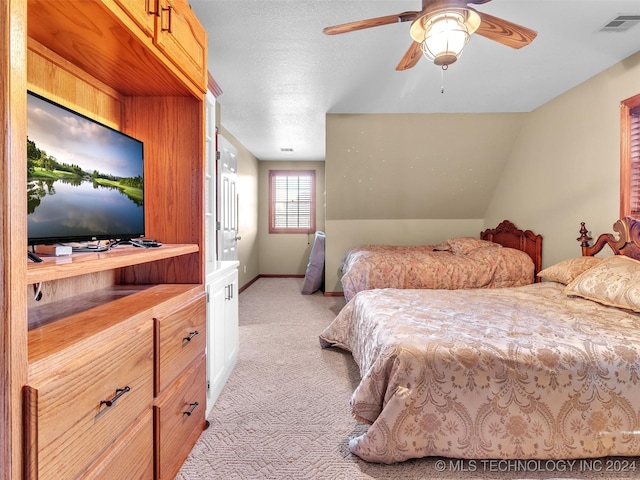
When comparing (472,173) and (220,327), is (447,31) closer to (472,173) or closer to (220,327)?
(220,327)

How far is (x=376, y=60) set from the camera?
283 cm

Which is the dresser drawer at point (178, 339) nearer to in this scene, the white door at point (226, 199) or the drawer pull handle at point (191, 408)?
the drawer pull handle at point (191, 408)

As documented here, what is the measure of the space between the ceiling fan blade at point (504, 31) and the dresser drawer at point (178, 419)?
2.24m

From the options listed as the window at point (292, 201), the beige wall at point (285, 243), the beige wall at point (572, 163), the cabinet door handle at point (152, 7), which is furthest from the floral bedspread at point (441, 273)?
the window at point (292, 201)

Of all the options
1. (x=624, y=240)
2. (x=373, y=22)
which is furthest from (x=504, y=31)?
(x=624, y=240)

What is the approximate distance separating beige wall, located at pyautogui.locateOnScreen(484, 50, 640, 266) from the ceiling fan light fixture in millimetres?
2102

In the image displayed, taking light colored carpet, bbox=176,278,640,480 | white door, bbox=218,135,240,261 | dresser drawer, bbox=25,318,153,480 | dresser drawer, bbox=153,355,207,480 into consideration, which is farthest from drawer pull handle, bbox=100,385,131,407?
white door, bbox=218,135,240,261

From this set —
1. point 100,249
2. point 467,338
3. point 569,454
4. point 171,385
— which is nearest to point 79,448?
point 171,385

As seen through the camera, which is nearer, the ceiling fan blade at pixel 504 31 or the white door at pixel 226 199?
the ceiling fan blade at pixel 504 31

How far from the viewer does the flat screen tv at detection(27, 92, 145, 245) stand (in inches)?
41.3

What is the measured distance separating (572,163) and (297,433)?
3.56 metres

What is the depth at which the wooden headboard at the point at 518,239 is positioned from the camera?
3889 millimetres

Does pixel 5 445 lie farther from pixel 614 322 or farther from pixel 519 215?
pixel 519 215

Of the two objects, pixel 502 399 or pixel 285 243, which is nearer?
pixel 502 399
